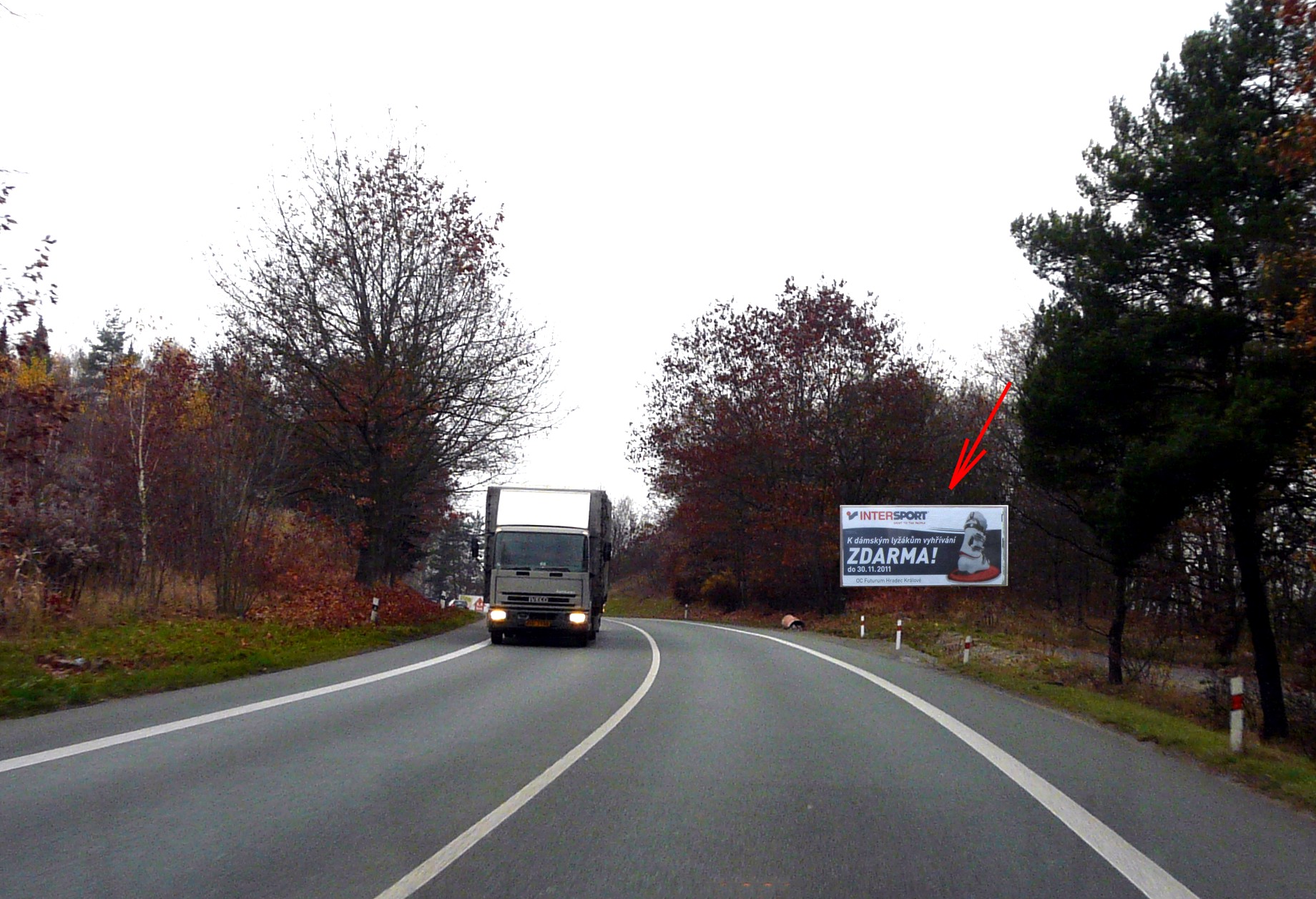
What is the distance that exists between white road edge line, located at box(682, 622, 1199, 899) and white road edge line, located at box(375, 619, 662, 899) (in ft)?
11.5

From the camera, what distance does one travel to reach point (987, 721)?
1268cm

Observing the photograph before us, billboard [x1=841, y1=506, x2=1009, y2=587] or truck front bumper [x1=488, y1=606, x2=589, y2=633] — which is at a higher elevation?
billboard [x1=841, y1=506, x2=1009, y2=587]

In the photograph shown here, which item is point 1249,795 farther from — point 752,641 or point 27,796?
point 752,641

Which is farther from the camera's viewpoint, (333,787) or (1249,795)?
(1249,795)

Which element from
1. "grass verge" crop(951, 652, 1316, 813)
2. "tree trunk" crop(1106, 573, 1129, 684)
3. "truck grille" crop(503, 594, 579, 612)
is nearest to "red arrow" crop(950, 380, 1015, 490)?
"tree trunk" crop(1106, 573, 1129, 684)

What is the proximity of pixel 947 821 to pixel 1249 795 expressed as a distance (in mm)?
3328

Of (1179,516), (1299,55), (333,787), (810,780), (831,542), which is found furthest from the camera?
(831,542)

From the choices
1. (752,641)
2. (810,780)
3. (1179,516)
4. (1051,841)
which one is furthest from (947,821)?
(752,641)

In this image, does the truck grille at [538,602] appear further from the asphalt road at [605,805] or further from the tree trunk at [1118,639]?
the tree trunk at [1118,639]

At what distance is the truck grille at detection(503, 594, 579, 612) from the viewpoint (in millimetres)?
24094

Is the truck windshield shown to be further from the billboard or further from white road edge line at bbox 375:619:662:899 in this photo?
the billboard

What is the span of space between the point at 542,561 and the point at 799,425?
73.7 ft

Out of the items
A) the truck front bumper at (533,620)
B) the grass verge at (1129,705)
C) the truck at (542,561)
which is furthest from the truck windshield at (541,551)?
the grass verge at (1129,705)

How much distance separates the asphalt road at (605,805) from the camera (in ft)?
18.3
